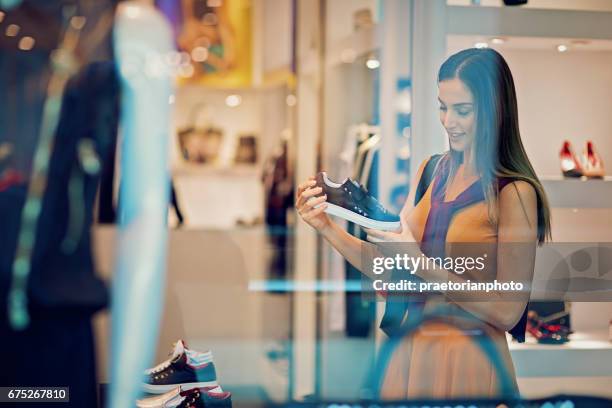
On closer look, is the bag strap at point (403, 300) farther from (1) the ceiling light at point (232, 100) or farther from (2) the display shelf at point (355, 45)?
(1) the ceiling light at point (232, 100)

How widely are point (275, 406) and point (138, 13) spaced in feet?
3.76

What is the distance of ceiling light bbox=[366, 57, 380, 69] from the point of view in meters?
2.57

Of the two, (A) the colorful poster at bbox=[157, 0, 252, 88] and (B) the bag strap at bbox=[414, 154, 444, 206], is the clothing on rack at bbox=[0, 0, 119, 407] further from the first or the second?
(B) the bag strap at bbox=[414, 154, 444, 206]

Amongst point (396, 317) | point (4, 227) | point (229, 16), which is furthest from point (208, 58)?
point (396, 317)

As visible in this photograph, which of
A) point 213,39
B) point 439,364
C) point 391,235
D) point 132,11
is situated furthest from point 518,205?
point 132,11

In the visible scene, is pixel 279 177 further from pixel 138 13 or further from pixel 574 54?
pixel 574 54

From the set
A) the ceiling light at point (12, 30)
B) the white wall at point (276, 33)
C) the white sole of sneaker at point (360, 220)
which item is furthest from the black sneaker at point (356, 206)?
the ceiling light at point (12, 30)

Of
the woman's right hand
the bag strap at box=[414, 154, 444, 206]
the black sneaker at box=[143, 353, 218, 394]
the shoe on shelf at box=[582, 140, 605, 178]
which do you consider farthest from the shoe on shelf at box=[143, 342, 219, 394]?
the shoe on shelf at box=[582, 140, 605, 178]

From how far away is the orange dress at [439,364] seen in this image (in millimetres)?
2447

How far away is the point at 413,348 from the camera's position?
246 centimetres

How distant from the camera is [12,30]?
7.65 feet

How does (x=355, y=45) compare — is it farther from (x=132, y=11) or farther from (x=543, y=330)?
(x=543, y=330)

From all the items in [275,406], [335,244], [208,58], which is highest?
[208,58]

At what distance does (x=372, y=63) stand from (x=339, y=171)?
1.11ft
